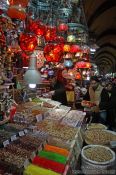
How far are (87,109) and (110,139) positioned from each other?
3.22 meters

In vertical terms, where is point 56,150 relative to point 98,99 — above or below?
below

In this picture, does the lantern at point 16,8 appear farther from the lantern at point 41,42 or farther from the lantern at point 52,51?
the lantern at point 52,51

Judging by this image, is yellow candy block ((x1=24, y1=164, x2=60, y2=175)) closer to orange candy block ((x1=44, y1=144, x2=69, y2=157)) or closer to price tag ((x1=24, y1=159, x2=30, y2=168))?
price tag ((x1=24, y1=159, x2=30, y2=168))

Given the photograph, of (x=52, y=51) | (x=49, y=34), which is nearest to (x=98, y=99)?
(x=52, y=51)

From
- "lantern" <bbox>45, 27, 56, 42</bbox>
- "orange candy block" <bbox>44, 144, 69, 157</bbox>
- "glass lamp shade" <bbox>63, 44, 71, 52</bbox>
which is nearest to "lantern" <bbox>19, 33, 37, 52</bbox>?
"lantern" <bbox>45, 27, 56, 42</bbox>

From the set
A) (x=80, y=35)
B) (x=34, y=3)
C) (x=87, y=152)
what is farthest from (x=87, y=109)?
(x=80, y=35)

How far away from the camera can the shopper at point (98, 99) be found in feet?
25.1

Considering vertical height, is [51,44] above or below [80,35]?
below

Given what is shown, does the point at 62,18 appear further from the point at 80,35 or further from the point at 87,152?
the point at 87,152

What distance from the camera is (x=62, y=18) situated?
9102 mm

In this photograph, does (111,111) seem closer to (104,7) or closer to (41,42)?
(41,42)

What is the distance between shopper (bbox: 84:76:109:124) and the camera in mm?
7659

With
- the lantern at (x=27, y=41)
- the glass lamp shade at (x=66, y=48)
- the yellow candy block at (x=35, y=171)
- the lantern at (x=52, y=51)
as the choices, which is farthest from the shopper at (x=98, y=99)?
the yellow candy block at (x=35, y=171)

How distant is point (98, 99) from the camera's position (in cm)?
847
